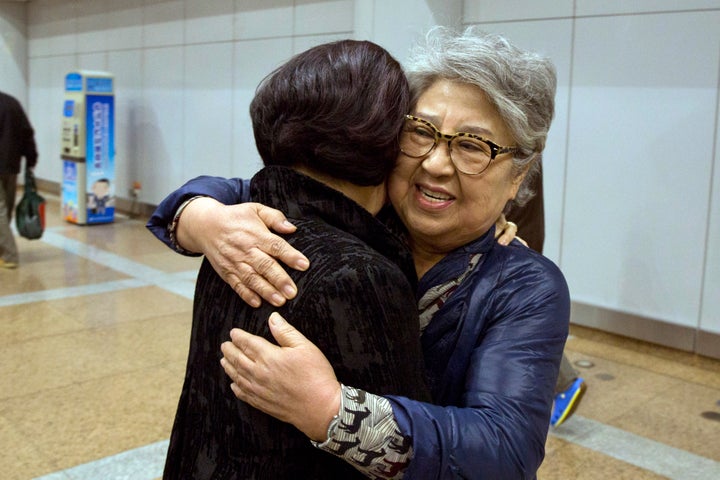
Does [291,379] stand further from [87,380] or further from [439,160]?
[87,380]

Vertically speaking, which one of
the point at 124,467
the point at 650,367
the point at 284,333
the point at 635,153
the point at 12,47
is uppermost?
the point at 12,47

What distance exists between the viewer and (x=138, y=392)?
4.68 metres

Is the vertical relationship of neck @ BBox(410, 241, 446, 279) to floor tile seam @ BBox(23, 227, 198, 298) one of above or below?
above

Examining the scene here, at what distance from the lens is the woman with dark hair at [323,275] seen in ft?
4.01

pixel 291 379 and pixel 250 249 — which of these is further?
pixel 250 249

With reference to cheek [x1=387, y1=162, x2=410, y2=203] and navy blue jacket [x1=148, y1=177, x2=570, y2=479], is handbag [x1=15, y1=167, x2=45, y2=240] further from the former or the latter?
cheek [x1=387, y1=162, x2=410, y2=203]

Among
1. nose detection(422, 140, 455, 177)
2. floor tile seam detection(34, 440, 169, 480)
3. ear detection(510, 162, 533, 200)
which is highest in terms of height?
nose detection(422, 140, 455, 177)

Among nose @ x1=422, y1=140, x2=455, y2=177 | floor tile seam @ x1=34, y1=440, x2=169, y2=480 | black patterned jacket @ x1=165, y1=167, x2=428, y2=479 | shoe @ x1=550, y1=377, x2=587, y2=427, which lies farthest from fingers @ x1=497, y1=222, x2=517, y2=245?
shoe @ x1=550, y1=377, x2=587, y2=427

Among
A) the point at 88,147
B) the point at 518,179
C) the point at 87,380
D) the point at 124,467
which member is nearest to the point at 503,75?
the point at 518,179

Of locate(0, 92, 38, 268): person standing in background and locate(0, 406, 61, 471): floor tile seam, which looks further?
locate(0, 92, 38, 268): person standing in background

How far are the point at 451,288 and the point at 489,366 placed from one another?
24cm

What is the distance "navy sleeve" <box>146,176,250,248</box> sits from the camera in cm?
174

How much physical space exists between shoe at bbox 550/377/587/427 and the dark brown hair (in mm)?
3246

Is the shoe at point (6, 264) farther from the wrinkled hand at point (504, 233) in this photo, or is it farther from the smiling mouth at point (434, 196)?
the smiling mouth at point (434, 196)
